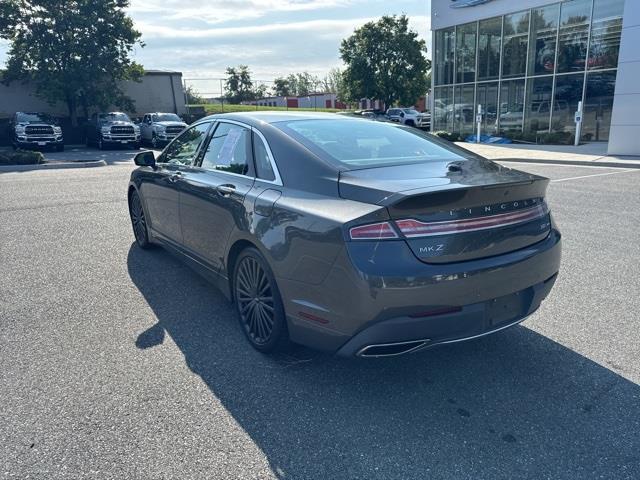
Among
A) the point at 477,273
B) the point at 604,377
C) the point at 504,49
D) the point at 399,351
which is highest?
the point at 504,49

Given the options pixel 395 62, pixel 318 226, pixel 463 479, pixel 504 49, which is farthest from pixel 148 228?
pixel 395 62

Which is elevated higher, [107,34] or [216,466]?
[107,34]

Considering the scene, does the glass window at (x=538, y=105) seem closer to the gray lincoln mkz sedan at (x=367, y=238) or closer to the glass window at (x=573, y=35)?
the glass window at (x=573, y=35)

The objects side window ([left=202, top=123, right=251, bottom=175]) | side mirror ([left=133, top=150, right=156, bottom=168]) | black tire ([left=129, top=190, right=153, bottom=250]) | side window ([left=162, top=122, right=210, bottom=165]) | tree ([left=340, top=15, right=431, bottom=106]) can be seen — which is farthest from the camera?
tree ([left=340, top=15, right=431, bottom=106])

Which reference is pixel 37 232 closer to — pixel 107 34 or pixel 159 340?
pixel 159 340

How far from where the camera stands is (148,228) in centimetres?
562

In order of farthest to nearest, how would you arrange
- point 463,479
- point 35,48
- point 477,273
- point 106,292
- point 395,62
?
point 395,62
point 35,48
point 106,292
point 477,273
point 463,479

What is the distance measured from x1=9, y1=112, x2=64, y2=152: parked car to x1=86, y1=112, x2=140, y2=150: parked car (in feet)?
6.50

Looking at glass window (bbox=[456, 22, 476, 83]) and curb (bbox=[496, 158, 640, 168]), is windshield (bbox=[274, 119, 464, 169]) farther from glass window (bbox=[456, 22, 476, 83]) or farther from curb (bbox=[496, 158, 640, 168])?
glass window (bbox=[456, 22, 476, 83])

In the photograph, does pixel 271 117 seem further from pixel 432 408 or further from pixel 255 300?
pixel 432 408

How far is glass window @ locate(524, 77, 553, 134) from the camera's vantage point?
21.8m

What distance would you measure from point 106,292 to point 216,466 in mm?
2842

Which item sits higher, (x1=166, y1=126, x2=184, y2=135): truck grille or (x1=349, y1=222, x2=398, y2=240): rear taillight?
(x1=349, y1=222, x2=398, y2=240): rear taillight

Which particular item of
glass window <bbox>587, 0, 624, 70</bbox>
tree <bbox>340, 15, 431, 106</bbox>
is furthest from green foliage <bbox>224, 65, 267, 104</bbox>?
glass window <bbox>587, 0, 624, 70</bbox>
